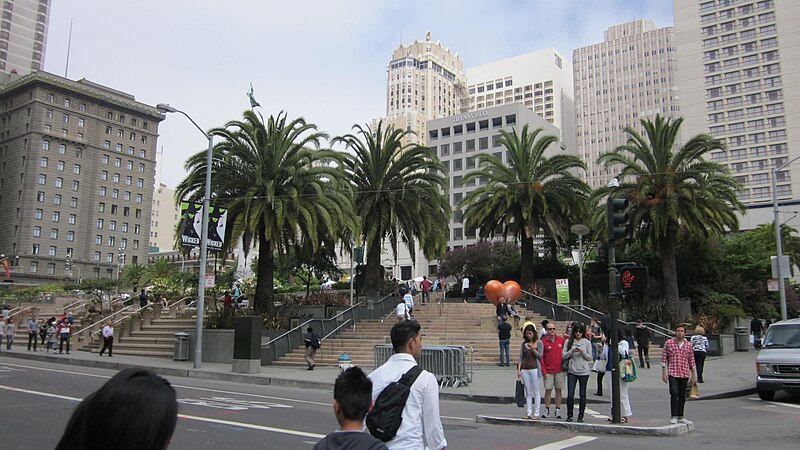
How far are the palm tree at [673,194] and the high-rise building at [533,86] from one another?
14231cm

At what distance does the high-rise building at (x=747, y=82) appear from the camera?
10175cm

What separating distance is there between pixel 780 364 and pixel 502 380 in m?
7.45

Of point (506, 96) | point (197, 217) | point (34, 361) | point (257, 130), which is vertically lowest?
point (34, 361)

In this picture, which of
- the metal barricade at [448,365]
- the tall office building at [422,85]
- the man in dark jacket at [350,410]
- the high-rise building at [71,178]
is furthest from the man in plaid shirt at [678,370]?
the tall office building at [422,85]

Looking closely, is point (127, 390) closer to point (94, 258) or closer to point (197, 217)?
point (197, 217)

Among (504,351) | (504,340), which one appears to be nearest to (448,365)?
(504,340)

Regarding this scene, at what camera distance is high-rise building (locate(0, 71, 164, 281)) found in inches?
3533

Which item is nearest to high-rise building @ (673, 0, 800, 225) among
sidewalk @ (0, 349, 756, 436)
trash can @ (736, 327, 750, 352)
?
trash can @ (736, 327, 750, 352)

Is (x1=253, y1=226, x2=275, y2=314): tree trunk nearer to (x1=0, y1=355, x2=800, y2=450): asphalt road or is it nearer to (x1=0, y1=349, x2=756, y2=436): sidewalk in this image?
(x1=0, y1=349, x2=756, y2=436): sidewalk

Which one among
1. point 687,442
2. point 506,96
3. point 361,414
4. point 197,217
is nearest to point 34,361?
point 197,217

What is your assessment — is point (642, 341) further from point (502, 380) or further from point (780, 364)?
point (780, 364)

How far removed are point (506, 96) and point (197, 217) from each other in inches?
6423

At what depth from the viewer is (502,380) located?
1927 cm

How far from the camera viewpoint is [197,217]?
2408cm
